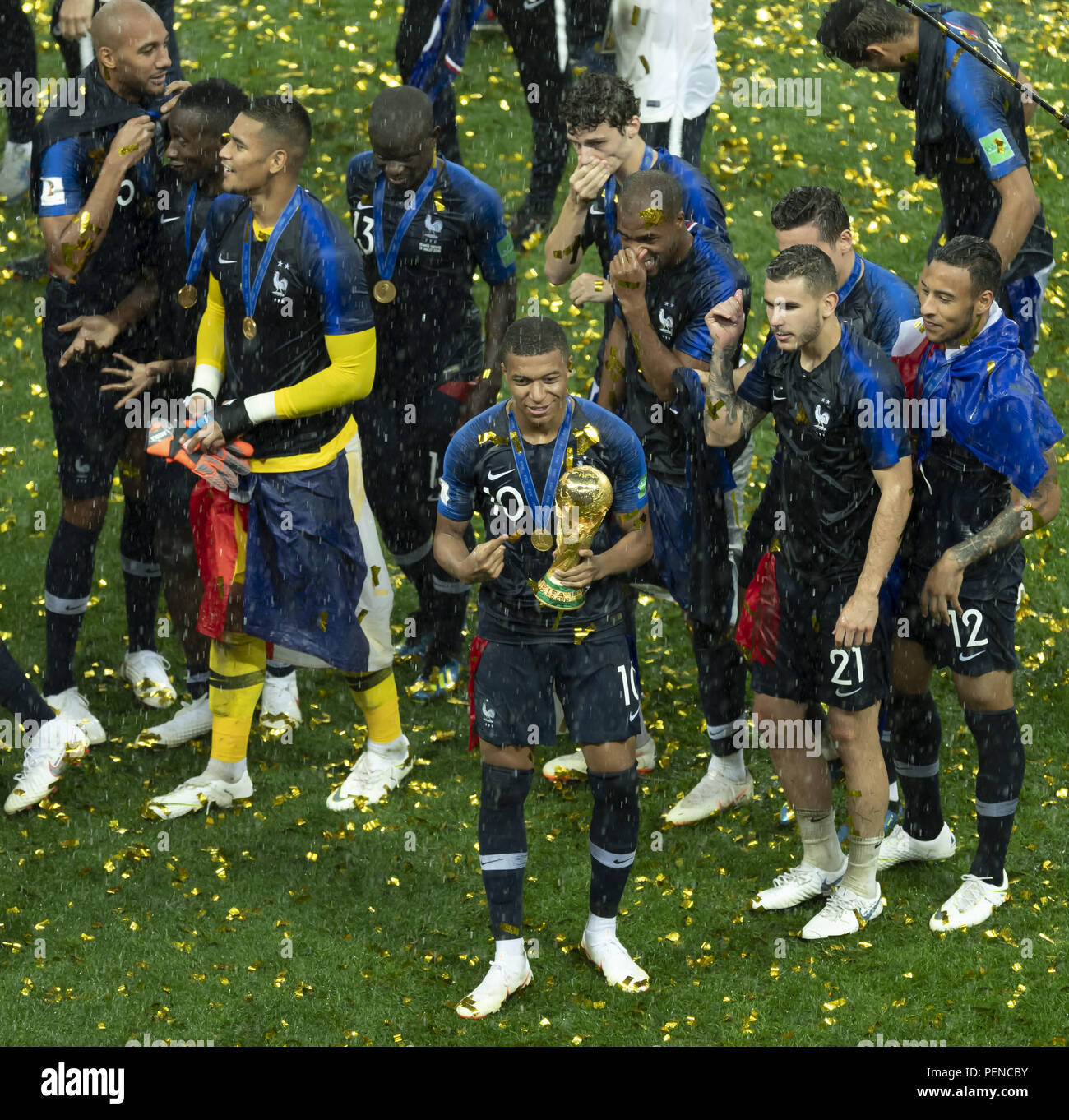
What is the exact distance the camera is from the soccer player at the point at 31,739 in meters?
6.94

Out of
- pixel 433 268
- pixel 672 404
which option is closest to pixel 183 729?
pixel 433 268

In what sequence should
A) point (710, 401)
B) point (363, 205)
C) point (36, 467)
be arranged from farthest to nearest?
point (36, 467) → point (363, 205) → point (710, 401)

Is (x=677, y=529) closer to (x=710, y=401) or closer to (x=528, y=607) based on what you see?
(x=710, y=401)

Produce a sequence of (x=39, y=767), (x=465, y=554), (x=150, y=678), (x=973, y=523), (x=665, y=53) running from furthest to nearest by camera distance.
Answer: (x=665, y=53)
(x=150, y=678)
(x=39, y=767)
(x=973, y=523)
(x=465, y=554)

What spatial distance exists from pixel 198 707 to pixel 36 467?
297 cm

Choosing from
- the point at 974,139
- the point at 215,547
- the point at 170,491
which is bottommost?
the point at 170,491

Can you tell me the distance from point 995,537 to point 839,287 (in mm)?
1067

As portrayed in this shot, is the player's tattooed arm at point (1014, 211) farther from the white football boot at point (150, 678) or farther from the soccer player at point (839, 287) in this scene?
the white football boot at point (150, 678)

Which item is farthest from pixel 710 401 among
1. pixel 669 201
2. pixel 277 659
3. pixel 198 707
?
pixel 198 707

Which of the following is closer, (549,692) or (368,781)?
(549,692)

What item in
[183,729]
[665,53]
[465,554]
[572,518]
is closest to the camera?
[572,518]

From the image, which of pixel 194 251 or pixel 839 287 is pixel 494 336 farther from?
pixel 839 287

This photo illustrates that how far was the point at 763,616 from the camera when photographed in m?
6.06
